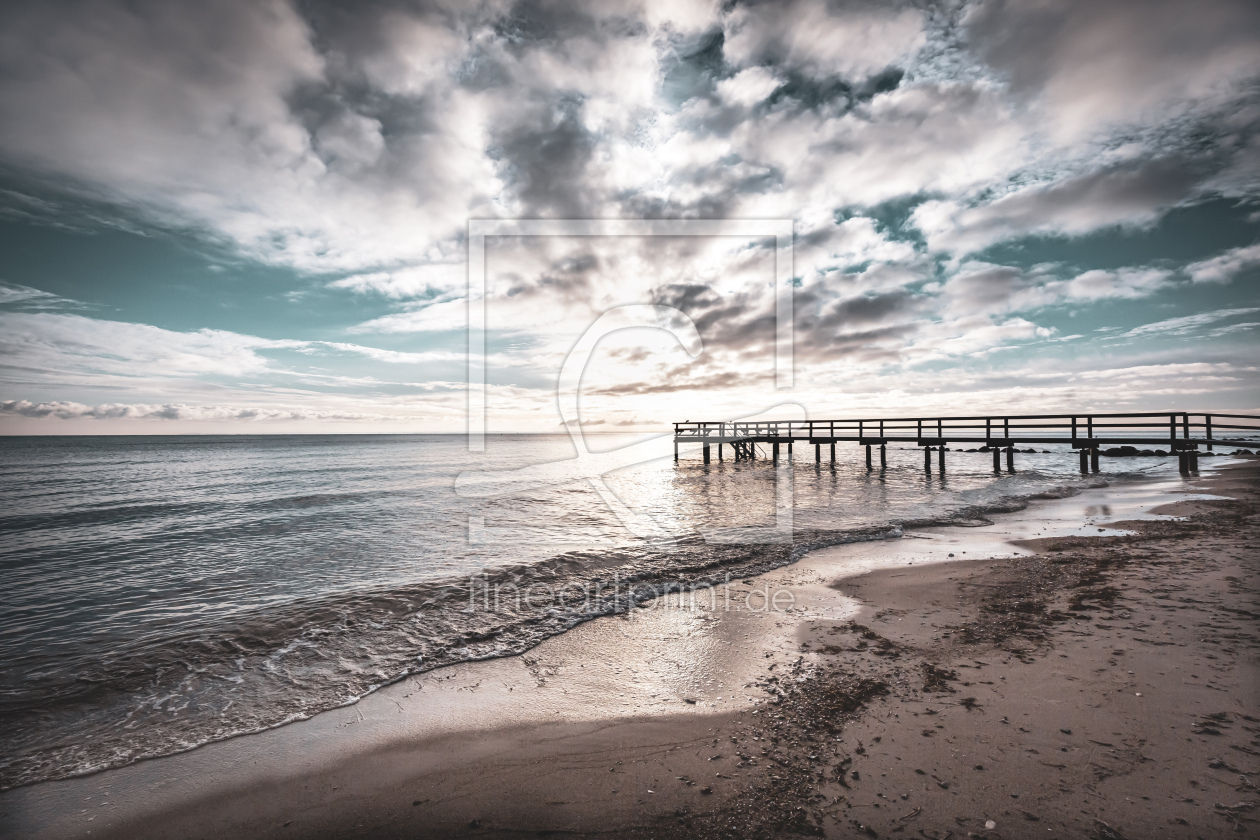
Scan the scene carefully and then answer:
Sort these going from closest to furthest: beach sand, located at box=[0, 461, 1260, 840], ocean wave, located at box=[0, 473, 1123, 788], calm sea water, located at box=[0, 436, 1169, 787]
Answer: beach sand, located at box=[0, 461, 1260, 840] < ocean wave, located at box=[0, 473, 1123, 788] < calm sea water, located at box=[0, 436, 1169, 787]

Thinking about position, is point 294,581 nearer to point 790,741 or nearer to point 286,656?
point 286,656

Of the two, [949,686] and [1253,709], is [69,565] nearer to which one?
[949,686]

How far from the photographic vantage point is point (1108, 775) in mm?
3334

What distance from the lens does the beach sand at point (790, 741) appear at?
324cm

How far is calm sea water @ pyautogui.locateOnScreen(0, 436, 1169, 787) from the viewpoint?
18.3 ft

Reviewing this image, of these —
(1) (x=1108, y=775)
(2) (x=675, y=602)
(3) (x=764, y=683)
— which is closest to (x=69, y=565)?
(2) (x=675, y=602)

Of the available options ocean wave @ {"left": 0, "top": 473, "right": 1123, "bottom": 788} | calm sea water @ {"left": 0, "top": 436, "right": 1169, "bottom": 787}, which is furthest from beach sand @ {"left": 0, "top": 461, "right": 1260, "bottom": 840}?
calm sea water @ {"left": 0, "top": 436, "right": 1169, "bottom": 787}

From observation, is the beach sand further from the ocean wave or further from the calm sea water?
the calm sea water

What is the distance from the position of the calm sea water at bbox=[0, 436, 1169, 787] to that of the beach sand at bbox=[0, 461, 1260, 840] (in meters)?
0.89

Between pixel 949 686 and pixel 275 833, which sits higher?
pixel 949 686

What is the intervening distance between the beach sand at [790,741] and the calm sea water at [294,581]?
89 centimetres

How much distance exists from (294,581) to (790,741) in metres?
10.4

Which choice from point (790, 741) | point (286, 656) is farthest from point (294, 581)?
point (790, 741)

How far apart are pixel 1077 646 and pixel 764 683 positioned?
343 cm
